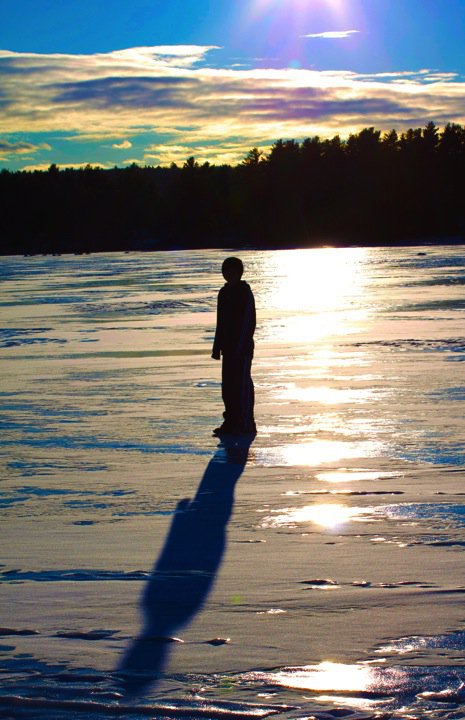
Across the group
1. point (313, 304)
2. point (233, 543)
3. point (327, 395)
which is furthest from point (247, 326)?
point (313, 304)

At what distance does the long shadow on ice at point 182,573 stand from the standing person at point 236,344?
1.32 meters

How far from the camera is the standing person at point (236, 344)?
30.6 feet

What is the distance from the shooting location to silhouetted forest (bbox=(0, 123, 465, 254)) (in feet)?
418

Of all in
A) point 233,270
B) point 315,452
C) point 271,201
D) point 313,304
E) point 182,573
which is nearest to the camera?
point 182,573

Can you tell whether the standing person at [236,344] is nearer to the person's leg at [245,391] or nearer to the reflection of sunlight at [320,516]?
the person's leg at [245,391]

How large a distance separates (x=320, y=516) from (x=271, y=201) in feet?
433

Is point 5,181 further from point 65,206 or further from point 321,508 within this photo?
point 321,508

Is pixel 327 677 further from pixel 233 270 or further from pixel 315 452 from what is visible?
pixel 233 270

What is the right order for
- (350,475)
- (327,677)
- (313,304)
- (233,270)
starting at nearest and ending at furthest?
1. (327,677)
2. (350,475)
3. (233,270)
4. (313,304)

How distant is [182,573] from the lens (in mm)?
5480

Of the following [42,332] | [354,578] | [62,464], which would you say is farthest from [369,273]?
[354,578]

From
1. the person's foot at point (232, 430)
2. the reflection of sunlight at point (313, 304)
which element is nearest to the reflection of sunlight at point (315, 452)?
the person's foot at point (232, 430)

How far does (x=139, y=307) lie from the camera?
2553 cm

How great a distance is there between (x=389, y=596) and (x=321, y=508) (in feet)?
5.60
